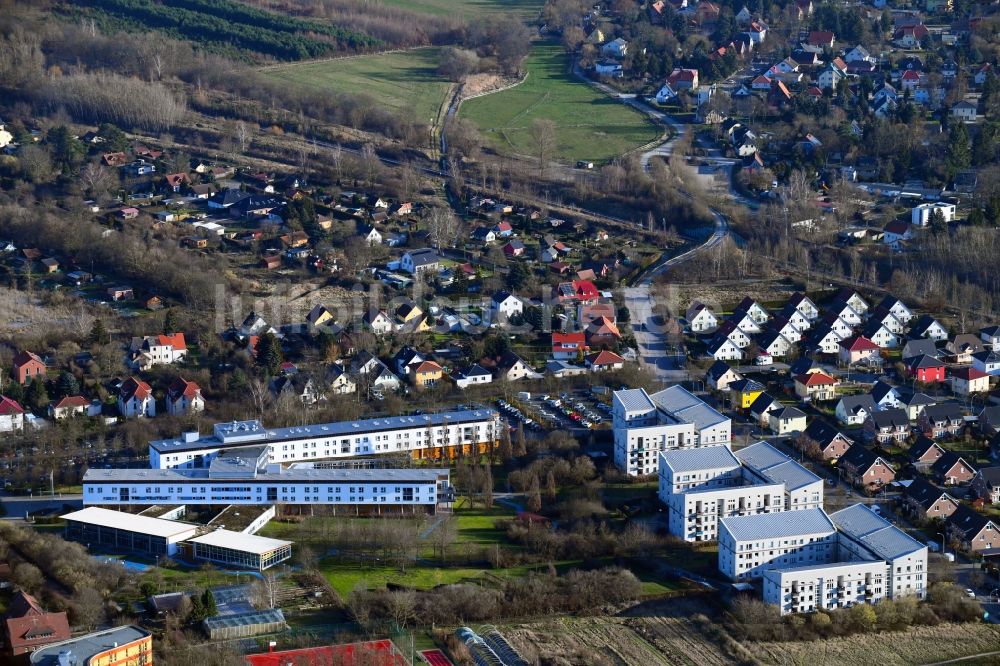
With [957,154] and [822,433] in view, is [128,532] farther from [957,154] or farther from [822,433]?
[957,154]

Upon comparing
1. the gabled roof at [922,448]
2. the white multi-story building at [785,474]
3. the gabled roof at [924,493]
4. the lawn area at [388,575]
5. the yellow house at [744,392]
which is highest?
the white multi-story building at [785,474]

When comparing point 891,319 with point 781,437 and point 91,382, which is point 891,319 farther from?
point 91,382

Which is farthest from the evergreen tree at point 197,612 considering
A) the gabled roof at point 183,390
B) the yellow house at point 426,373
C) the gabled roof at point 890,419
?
the gabled roof at point 890,419

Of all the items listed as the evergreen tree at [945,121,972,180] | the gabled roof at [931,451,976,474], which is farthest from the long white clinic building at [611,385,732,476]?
the evergreen tree at [945,121,972,180]

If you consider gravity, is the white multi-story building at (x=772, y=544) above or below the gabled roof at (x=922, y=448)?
above

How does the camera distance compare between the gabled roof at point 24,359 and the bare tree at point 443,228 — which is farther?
the bare tree at point 443,228

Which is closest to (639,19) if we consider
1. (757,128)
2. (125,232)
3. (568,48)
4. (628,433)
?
(568,48)

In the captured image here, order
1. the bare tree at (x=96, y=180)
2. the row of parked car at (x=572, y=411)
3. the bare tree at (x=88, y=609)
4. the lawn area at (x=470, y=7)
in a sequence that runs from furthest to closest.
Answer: the lawn area at (x=470, y=7) → the bare tree at (x=96, y=180) → the row of parked car at (x=572, y=411) → the bare tree at (x=88, y=609)

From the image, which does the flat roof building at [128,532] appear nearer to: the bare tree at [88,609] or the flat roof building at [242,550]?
the flat roof building at [242,550]

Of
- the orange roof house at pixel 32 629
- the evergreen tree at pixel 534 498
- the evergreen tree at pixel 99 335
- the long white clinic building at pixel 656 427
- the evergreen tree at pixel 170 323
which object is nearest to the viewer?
the orange roof house at pixel 32 629
